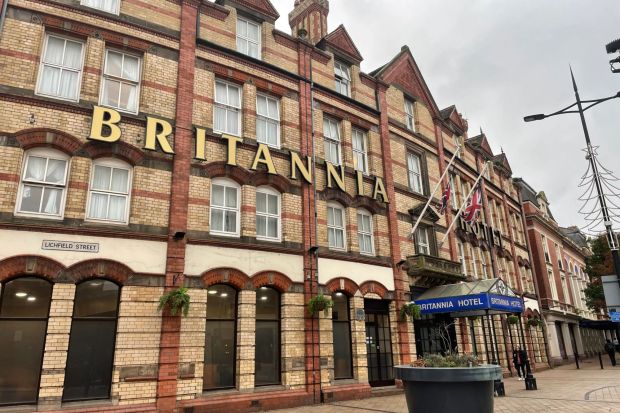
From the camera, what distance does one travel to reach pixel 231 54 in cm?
1438

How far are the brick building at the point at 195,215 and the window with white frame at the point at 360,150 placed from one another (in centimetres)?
8

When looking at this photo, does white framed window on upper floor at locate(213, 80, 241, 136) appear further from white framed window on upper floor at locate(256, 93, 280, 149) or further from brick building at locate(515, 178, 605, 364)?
brick building at locate(515, 178, 605, 364)

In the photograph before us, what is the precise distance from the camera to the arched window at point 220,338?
1143 centimetres

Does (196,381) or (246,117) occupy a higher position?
(246,117)

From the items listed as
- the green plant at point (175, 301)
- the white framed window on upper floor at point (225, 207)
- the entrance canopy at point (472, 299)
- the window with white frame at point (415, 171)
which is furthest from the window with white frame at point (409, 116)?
the green plant at point (175, 301)

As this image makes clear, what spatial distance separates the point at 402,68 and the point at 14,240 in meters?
18.3

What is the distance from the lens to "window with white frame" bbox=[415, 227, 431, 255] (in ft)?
61.5

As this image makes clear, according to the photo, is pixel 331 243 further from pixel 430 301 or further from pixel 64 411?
pixel 64 411

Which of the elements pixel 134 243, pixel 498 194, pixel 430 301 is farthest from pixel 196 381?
pixel 498 194

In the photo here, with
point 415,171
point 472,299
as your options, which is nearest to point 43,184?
point 472,299

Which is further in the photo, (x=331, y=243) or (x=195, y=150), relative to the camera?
(x=331, y=243)

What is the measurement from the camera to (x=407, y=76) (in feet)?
71.4

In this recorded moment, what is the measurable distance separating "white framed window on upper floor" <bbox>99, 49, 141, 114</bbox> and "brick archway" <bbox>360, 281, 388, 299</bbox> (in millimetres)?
9604

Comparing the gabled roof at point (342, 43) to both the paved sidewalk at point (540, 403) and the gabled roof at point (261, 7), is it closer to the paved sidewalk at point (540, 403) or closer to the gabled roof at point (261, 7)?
the gabled roof at point (261, 7)
